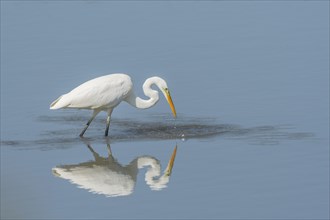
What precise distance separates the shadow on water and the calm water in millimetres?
26

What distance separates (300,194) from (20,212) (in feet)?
18.2

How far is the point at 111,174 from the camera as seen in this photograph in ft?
36.9

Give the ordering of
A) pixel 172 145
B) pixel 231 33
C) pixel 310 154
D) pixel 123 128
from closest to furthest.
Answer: pixel 310 154
pixel 172 145
pixel 123 128
pixel 231 33

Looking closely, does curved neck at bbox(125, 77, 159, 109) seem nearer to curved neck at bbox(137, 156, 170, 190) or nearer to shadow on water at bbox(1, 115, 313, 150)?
shadow on water at bbox(1, 115, 313, 150)

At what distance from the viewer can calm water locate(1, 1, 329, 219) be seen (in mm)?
10055

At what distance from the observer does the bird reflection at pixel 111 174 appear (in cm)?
1050

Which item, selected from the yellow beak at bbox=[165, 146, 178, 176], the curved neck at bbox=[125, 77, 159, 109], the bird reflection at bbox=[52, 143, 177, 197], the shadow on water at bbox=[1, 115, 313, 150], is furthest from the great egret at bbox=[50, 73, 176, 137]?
the yellow beak at bbox=[165, 146, 178, 176]

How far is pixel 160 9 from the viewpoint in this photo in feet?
65.3

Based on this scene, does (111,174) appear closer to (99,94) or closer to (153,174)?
(153,174)

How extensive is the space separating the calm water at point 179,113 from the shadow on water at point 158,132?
0.09ft

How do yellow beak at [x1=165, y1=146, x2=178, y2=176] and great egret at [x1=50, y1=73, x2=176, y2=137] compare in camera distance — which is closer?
yellow beak at [x1=165, y1=146, x2=178, y2=176]

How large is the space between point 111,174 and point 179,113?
9.41ft

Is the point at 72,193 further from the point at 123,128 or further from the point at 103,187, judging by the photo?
the point at 123,128

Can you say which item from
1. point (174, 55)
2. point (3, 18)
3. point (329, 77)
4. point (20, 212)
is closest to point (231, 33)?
point (174, 55)
